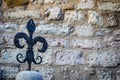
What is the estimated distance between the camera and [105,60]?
230 cm

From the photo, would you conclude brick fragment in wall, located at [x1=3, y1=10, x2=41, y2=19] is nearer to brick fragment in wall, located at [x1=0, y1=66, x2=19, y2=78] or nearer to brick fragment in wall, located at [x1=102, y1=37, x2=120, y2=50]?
brick fragment in wall, located at [x1=0, y1=66, x2=19, y2=78]

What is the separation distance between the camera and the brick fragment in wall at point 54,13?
2.44 meters

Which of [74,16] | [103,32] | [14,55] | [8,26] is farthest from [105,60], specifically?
[8,26]

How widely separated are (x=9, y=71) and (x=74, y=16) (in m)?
0.72

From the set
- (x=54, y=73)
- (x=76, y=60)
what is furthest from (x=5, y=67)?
(x=76, y=60)

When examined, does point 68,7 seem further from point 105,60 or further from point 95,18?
point 105,60

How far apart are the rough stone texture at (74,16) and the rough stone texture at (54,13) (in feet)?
0.18

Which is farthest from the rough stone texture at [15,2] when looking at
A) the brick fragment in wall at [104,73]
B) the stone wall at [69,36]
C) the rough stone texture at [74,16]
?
the brick fragment in wall at [104,73]

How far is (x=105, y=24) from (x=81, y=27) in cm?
20

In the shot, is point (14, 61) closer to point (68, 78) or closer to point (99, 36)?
point (68, 78)

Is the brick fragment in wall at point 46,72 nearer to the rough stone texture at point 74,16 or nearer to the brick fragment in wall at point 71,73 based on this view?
the brick fragment in wall at point 71,73

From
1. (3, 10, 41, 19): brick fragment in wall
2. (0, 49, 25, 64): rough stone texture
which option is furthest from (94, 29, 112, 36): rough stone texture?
(0, 49, 25, 64): rough stone texture

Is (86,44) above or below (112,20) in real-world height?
below

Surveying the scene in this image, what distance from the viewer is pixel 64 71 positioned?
232 cm
